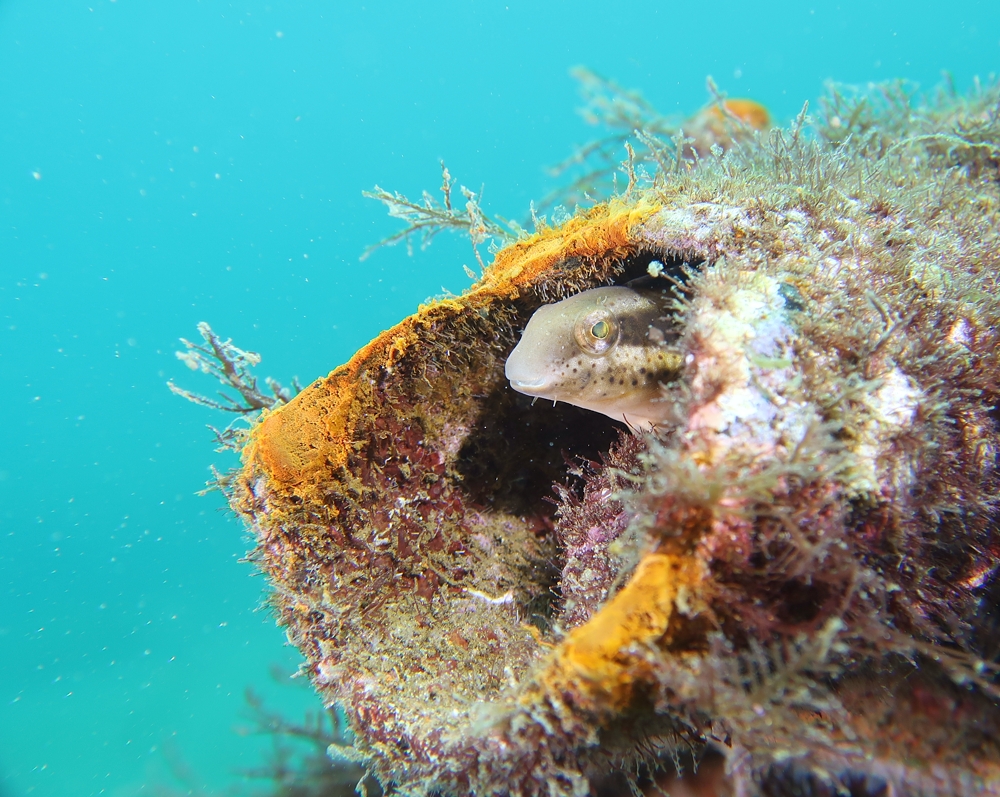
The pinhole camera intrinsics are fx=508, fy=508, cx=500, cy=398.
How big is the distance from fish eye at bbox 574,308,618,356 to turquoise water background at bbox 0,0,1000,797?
20.7 meters

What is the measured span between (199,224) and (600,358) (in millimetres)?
109215

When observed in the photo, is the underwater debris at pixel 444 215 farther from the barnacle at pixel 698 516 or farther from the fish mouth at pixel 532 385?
the fish mouth at pixel 532 385

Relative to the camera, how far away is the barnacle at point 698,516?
1554 mm

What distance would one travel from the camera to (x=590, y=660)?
58.7 inches

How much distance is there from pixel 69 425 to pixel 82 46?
7504 centimetres

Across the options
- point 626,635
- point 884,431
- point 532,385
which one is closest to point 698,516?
point 626,635

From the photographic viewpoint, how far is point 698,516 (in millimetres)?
1556

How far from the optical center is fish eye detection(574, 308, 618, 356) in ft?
9.21

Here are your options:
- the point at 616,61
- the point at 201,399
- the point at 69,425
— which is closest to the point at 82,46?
the point at 69,425

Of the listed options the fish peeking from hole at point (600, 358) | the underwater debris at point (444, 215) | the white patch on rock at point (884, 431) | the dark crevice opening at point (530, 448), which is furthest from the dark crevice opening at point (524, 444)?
the white patch on rock at point (884, 431)

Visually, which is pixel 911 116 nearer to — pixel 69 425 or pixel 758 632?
pixel 758 632

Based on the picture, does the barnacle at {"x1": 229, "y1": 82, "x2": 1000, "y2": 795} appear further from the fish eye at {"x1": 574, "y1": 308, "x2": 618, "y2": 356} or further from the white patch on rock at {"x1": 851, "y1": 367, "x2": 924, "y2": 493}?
the fish eye at {"x1": 574, "y1": 308, "x2": 618, "y2": 356}

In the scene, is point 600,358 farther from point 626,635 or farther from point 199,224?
point 199,224

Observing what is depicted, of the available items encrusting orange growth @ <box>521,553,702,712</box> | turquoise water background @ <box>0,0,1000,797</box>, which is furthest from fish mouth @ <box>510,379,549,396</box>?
turquoise water background @ <box>0,0,1000,797</box>
